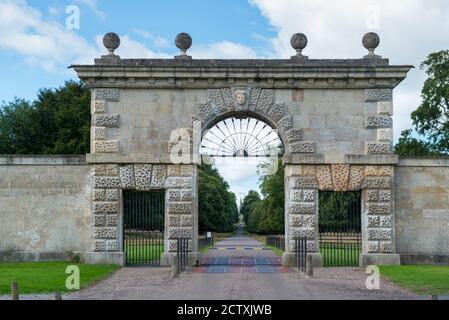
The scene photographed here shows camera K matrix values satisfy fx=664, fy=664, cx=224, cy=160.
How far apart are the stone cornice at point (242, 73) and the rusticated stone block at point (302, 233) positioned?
453 centimetres

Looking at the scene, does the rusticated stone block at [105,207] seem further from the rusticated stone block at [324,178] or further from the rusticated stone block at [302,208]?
the rusticated stone block at [324,178]

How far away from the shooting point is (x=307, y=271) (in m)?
17.6

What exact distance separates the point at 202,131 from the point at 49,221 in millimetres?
5661

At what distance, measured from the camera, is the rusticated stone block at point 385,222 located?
20673 millimetres

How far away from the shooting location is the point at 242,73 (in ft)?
68.7

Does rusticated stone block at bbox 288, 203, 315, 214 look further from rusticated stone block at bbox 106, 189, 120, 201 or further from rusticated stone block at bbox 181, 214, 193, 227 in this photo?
rusticated stone block at bbox 106, 189, 120, 201

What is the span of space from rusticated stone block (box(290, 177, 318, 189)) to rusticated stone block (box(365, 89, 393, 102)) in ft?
10.3

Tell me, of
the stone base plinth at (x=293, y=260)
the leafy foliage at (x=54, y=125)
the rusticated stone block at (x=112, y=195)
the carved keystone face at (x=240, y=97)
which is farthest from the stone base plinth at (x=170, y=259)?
the leafy foliage at (x=54, y=125)

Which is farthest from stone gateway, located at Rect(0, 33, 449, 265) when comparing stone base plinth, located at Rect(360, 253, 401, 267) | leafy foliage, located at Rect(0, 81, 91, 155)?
leafy foliage, located at Rect(0, 81, 91, 155)

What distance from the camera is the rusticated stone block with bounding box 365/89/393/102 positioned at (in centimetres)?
2106

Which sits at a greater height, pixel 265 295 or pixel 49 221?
pixel 49 221

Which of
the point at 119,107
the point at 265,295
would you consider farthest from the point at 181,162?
the point at 265,295
